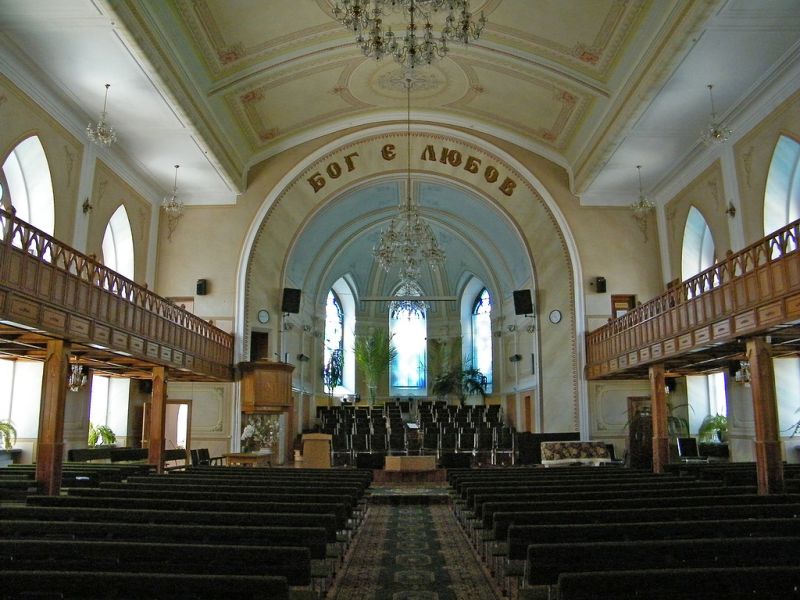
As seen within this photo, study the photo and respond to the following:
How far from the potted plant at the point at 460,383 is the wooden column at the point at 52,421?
66.9 feet

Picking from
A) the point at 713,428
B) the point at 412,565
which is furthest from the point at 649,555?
the point at 713,428

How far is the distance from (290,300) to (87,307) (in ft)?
33.7

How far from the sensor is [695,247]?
18.7 meters

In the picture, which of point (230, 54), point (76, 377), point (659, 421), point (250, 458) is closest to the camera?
point (76, 377)

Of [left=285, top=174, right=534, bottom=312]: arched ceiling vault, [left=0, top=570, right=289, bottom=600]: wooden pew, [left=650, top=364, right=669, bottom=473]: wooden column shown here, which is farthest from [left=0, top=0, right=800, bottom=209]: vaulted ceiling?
[left=0, top=570, right=289, bottom=600]: wooden pew

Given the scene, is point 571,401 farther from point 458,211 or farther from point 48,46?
point 48,46

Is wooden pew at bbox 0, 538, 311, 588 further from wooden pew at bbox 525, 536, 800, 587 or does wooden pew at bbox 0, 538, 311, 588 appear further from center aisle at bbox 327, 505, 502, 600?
center aisle at bbox 327, 505, 502, 600

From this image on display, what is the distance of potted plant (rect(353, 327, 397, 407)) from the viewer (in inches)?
1163

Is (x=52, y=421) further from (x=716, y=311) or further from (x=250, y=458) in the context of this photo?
(x=716, y=311)

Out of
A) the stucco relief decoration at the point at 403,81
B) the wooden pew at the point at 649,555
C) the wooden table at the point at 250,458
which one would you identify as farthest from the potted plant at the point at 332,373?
the wooden pew at the point at 649,555

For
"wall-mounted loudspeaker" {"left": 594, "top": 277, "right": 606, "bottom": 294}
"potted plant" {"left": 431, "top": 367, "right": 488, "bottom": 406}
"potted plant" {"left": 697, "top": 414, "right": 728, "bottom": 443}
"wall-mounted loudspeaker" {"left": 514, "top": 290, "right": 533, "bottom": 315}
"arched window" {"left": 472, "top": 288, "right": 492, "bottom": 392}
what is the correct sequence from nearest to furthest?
"potted plant" {"left": 697, "top": 414, "right": 728, "bottom": 443}
"wall-mounted loudspeaker" {"left": 594, "top": 277, "right": 606, "bottom": 294}
"wall-mounted loudspeaker" {"left": 514, "top": 290, "right": 533, "bottom": 315}
"potted plant" {"left": 431, "top": 367, "right": 488, "bottom": 406}
"arched window" {"left": 472, "top": 288, "right": 492, "bottom": 392}

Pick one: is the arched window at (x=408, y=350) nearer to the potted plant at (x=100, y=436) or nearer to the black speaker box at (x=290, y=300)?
the black speaker box at (x=290, y=300)

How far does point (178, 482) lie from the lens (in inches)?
359

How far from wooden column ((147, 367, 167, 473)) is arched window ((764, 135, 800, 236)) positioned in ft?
44.2
